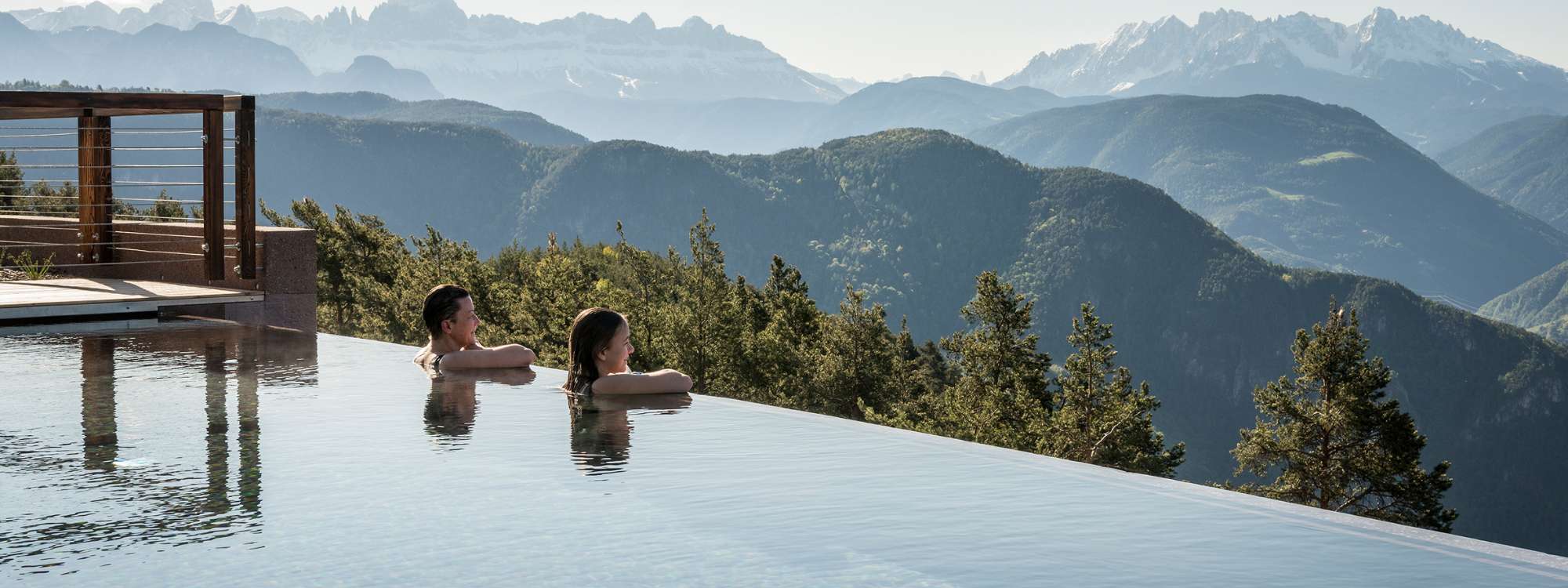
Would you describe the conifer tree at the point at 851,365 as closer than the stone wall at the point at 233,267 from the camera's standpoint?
No

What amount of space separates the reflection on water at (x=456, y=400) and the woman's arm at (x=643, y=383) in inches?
26.1

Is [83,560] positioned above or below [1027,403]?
above

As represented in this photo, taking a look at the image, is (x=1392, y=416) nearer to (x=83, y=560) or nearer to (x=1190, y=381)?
(x=83, y=560)

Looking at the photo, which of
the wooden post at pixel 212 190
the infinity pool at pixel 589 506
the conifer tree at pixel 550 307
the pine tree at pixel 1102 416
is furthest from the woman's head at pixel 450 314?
the pine tree at pixel 1102 416

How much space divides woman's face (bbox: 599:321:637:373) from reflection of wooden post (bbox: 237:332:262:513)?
172cm

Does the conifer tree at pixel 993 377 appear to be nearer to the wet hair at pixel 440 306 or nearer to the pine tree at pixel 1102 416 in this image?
the pine tree at pixel 1102 416

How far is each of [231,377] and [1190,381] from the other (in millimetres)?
159168

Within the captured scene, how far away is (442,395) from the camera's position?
6.75 meters

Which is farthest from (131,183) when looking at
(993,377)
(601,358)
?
(993,377)

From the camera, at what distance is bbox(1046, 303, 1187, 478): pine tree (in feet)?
99.0

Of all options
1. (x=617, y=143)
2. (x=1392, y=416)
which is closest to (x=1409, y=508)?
(x=1392, y=416)

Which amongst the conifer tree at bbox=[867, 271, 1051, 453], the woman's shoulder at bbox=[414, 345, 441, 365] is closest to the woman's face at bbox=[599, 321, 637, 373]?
the woman's shoulder at bbox=[414, 345, 441, 365]

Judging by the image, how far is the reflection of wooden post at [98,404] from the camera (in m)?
4.98

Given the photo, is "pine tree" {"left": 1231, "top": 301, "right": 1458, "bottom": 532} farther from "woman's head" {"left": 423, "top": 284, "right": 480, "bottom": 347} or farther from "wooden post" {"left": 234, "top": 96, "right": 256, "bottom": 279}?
"woman's head" {"left": 423, "top": 284, "right": 480, "bottom": 347}
